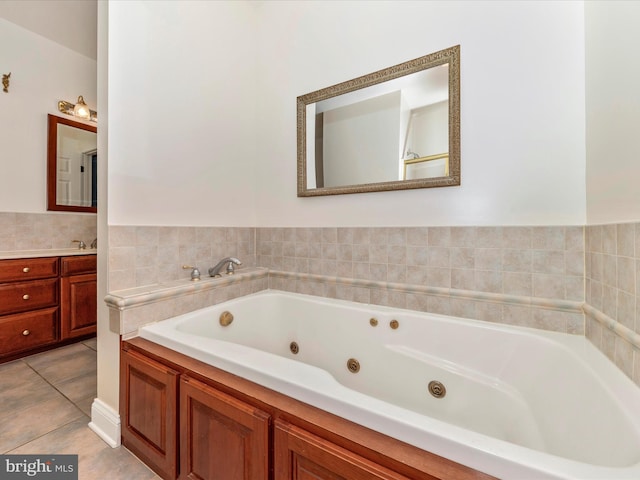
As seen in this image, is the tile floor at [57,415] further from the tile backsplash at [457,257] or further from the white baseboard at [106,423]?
the tile backsplash at [457,257]

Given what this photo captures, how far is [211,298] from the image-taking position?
5.47ft

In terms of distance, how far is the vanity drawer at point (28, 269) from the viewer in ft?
6.77

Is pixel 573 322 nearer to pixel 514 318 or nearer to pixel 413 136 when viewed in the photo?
pixel 514 318

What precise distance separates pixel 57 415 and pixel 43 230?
1840mm

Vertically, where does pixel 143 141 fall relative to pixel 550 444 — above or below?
above

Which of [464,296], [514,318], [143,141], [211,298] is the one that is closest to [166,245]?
[211,298]

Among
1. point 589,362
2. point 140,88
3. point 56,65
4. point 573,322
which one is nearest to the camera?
point 589,362

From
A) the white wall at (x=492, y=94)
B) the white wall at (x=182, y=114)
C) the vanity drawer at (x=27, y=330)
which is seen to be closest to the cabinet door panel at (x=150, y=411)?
the white wall at (x=182, y=114)

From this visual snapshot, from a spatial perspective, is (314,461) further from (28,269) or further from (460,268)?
(28,269)

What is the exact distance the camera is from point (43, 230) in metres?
2.52

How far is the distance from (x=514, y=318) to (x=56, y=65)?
4186 millimetres

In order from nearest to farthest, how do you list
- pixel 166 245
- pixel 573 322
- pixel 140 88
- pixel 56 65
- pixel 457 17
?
pixel 573 322 → pixel 457 17 → pixel 140 88 → pixel 166 245 → pixel 56 65

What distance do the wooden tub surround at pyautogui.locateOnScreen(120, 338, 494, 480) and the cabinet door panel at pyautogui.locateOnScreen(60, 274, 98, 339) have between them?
1.64m

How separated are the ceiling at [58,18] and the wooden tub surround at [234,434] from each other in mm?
2774
